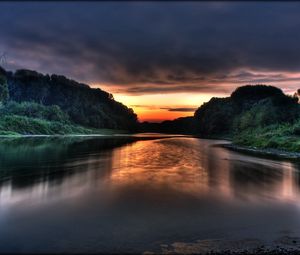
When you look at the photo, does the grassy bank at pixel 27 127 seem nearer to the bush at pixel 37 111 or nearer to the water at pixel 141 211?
the bush at pixel 37 111

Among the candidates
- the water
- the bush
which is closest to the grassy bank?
the bush

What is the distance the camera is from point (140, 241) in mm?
14539

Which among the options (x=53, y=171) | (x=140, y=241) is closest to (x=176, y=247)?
(x=140, y=241)

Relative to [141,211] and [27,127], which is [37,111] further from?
[141,211]

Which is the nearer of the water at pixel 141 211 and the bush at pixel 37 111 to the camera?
the water at pixel 141 211

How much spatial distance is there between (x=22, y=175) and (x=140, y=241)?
21.5 m

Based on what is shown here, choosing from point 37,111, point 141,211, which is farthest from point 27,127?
point 141,211

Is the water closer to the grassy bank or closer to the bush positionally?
the grassy bank

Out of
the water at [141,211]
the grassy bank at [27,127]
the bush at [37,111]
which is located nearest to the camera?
the water at [141,211]

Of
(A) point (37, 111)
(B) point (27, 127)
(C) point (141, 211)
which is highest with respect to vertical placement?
(A) point (37, 111)

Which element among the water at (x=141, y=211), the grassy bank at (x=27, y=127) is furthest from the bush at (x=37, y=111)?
the water at (x=141, y=211)

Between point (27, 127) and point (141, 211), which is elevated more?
point (27, 127)

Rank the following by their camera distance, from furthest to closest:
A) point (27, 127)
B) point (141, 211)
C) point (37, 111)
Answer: point (37, 111) < point (27, 127) < point (141, 211)

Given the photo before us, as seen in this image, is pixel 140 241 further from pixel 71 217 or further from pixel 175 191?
pixel 175 191
